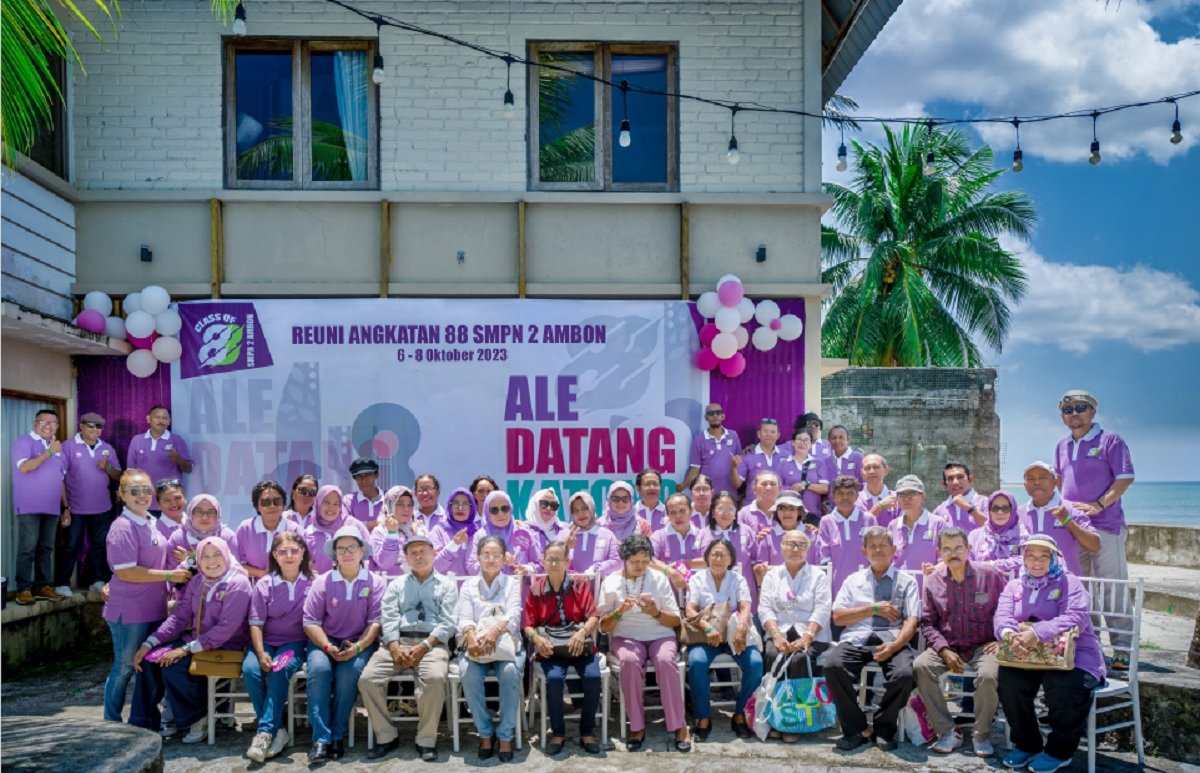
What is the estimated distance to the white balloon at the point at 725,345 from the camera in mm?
8828

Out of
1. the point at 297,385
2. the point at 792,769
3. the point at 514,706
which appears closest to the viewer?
the point at 792,769

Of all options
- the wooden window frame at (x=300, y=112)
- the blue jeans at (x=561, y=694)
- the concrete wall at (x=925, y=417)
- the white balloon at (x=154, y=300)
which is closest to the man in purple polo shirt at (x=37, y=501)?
the white balloon at (x=154, y=300)

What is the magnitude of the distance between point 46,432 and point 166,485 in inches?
98.7

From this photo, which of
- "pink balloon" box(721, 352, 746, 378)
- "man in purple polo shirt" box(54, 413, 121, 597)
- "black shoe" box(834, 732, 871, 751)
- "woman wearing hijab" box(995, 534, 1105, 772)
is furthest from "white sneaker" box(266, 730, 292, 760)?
"pink balloon" box(721, 352, 746, 378)

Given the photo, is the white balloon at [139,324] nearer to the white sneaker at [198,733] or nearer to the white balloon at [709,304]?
the white sneaker at [198,733]

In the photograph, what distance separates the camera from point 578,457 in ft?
29.8

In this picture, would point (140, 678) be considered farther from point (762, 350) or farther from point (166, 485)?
point (762, 350)

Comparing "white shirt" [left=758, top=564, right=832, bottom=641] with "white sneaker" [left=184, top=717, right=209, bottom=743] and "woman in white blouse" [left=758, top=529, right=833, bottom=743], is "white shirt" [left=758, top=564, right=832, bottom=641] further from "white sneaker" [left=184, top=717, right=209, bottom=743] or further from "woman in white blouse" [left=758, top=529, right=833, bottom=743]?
"white sneaker" [left=184, top=717, right=209, bottom=743]

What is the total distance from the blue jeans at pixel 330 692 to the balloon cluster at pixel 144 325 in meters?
4.36

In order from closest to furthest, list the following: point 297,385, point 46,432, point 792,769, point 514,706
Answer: point 792,769
point 514,706
point 46,432
point 297,385

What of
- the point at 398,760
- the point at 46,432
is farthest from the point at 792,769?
the point at 46,432

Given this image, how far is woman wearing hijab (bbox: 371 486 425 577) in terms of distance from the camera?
22.8 feet

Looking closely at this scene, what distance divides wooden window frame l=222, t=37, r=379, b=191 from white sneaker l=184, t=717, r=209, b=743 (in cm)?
538

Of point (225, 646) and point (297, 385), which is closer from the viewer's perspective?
point (225, 646)
